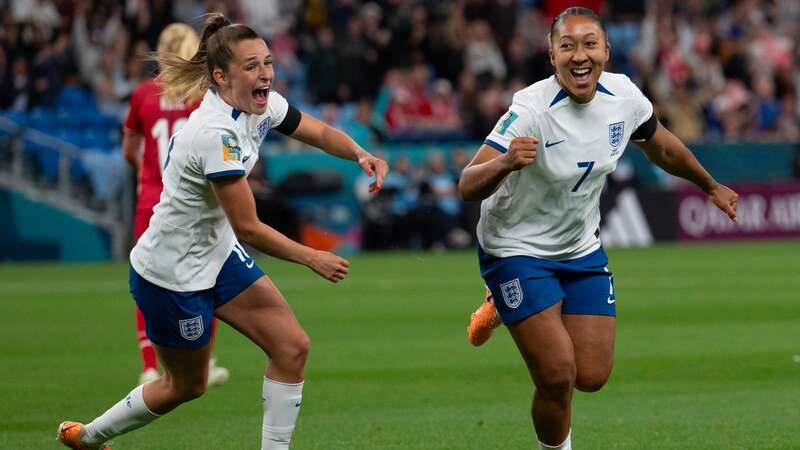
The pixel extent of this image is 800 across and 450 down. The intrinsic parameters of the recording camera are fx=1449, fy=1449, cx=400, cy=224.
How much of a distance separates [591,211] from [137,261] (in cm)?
222

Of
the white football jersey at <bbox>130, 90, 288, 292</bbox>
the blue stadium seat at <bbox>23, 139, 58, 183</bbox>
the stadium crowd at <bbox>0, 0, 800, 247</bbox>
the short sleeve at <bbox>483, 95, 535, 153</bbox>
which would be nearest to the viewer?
the white football jersey at <bbox>130, 90, 288, 292</bbox>

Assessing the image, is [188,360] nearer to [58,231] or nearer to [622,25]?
[58,231]

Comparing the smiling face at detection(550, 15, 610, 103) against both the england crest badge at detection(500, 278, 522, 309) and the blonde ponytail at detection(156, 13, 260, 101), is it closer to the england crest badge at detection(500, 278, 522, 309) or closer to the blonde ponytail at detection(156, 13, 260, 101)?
the england crest badge at detection(500, 278, 522, 309)

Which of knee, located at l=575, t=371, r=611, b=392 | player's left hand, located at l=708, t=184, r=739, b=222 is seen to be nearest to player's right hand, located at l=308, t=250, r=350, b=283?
knee, located at l=575, t=371, r=611, b=392

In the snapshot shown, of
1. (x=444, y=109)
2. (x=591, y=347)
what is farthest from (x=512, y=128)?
(x=444, y=109)

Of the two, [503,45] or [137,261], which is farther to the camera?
[503,45]

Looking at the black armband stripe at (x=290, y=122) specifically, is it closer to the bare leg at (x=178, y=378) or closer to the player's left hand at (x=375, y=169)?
the player's left hand at (x=375, y=169)

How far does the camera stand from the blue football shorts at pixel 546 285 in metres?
6.86

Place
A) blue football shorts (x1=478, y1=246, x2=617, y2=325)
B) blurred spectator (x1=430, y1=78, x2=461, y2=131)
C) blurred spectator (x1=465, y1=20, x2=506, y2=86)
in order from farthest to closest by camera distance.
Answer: blurred spectator (x1=465, y1=20, x2=506, y2=86) → blurred spectator (x1=430, y1=78, x2=461, y2=131) → blue football shorts (x1=478, y1=246, x2=617, y2=325)

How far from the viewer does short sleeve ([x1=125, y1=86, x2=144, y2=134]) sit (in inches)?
393

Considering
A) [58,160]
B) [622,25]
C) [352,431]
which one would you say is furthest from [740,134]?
[352,431]

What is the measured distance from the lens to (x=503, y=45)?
2672 centimetres

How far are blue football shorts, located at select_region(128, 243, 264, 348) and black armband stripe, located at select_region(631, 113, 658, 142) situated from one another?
2024 mm

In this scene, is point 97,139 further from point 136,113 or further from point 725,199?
point 725,199
